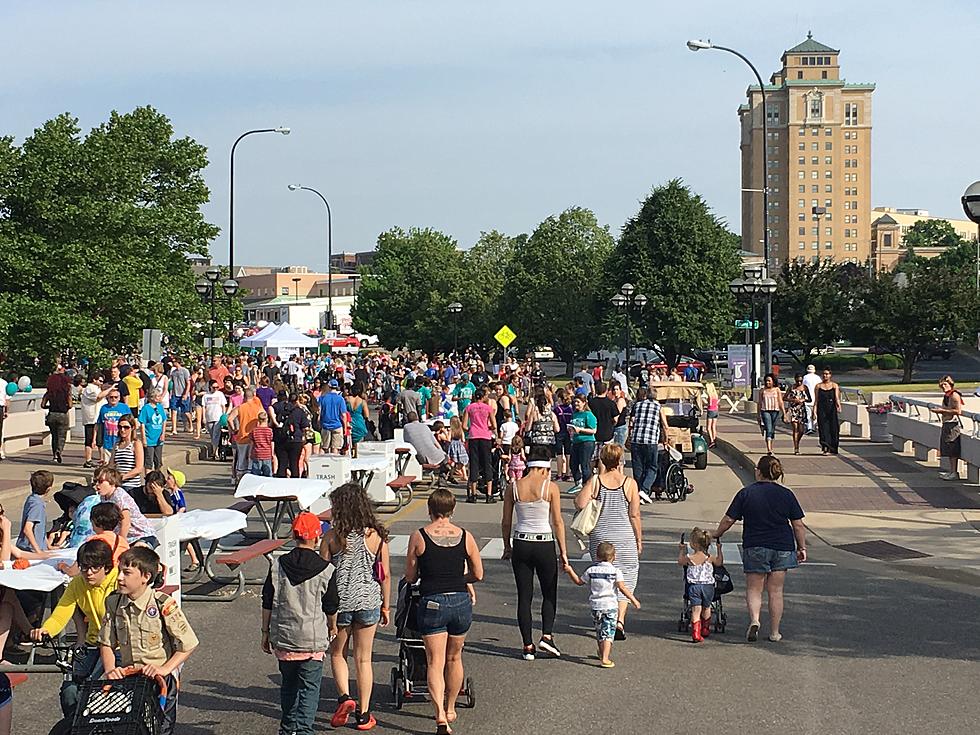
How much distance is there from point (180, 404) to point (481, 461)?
14646 mm

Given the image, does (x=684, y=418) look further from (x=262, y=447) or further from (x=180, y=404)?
(x=180, y=404)

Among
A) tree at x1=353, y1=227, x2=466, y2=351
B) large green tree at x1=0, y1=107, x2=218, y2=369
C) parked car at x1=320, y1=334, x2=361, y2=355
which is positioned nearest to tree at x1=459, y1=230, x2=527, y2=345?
tree at x1=353, y1=227, x2=466, y2=351

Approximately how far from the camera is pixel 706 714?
8461 mm

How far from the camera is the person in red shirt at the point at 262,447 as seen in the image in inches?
765

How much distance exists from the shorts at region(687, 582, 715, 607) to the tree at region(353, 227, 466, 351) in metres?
75.9

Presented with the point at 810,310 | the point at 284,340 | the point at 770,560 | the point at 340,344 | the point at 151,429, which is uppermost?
the point at 810,310

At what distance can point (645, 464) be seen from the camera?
2014 cm

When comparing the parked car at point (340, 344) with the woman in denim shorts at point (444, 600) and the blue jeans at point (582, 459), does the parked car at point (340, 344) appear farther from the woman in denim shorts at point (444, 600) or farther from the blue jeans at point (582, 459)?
the woman in denim shorts at point (444, 600)

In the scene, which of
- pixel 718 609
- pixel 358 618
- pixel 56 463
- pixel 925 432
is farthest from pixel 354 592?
pixel 56 463

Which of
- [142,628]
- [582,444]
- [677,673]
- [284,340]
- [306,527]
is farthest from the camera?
[284,340]

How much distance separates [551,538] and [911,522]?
373 inches

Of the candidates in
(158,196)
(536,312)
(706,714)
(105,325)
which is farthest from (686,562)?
(536,312)

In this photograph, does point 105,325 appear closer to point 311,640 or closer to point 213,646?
point 213,646

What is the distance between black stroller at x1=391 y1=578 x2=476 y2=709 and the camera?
8500 millimetres
